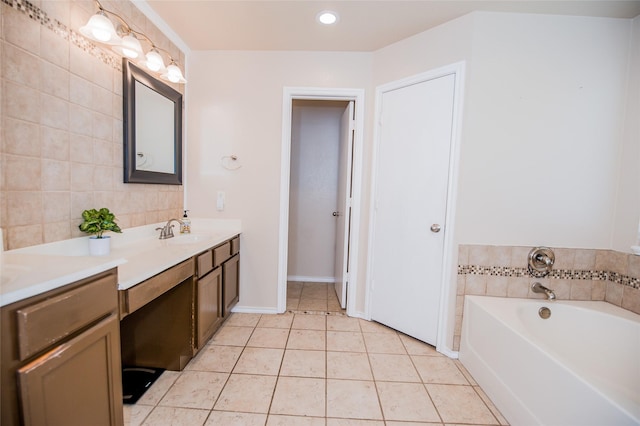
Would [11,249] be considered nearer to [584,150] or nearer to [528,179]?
[528,179]

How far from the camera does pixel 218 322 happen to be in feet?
7.13

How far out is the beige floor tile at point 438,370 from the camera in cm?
179

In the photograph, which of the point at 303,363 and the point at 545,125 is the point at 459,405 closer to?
the point at 303,363

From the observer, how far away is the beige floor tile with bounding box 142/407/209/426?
4.60 feet

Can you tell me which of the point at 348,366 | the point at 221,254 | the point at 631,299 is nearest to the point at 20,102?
the point at 221,254

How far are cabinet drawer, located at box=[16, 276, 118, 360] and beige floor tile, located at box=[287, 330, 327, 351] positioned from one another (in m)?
1.38

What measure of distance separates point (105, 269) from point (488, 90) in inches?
94.3

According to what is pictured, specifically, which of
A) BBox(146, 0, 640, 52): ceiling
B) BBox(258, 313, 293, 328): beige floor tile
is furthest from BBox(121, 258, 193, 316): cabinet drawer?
BBox(146, 0, 640, 52): ceiling

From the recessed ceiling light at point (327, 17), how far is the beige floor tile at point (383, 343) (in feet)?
8.09

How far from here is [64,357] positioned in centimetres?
90

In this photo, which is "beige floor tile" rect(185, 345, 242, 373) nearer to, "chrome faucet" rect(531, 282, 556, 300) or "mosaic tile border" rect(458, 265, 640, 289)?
"mosaic tile border" rect(458, 265, 640, 289)

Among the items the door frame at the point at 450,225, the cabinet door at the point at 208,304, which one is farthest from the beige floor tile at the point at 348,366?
the cabinet door at the point at 208,304

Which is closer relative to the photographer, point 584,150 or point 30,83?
point 30,83

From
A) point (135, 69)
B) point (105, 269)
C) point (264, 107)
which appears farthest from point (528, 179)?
point (135, 69)
